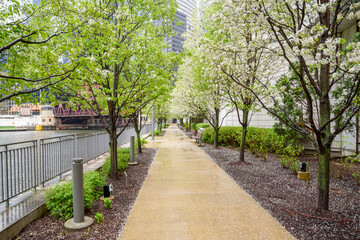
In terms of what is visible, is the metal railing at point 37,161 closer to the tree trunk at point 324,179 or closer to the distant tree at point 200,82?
the distant tree at point 200,82

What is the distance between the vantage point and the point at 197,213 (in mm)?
4676

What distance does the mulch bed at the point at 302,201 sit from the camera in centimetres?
390

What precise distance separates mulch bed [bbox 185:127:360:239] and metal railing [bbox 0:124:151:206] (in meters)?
5.20

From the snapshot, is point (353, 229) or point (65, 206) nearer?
point (353, 229)

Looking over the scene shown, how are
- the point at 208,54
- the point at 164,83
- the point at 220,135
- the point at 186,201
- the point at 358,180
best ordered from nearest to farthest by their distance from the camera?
the point at 186,201
the point at 208,54
the point at 358,180
the point at 164,83
the point at 220,135

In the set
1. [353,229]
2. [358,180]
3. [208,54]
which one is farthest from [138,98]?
[358,180]

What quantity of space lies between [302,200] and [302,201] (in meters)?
0.08

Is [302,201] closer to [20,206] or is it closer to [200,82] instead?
[20,206]

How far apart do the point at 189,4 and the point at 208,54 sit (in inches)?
7076

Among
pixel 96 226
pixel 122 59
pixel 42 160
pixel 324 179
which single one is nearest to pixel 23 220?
pixel 96 226

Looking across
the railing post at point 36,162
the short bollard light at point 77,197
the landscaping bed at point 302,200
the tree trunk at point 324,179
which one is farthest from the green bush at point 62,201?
the tree trunk at point 324,179

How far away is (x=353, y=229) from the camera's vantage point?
152 inches

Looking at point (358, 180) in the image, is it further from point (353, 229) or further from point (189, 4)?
point (189, 4)

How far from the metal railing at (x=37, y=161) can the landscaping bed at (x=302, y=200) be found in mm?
5209
